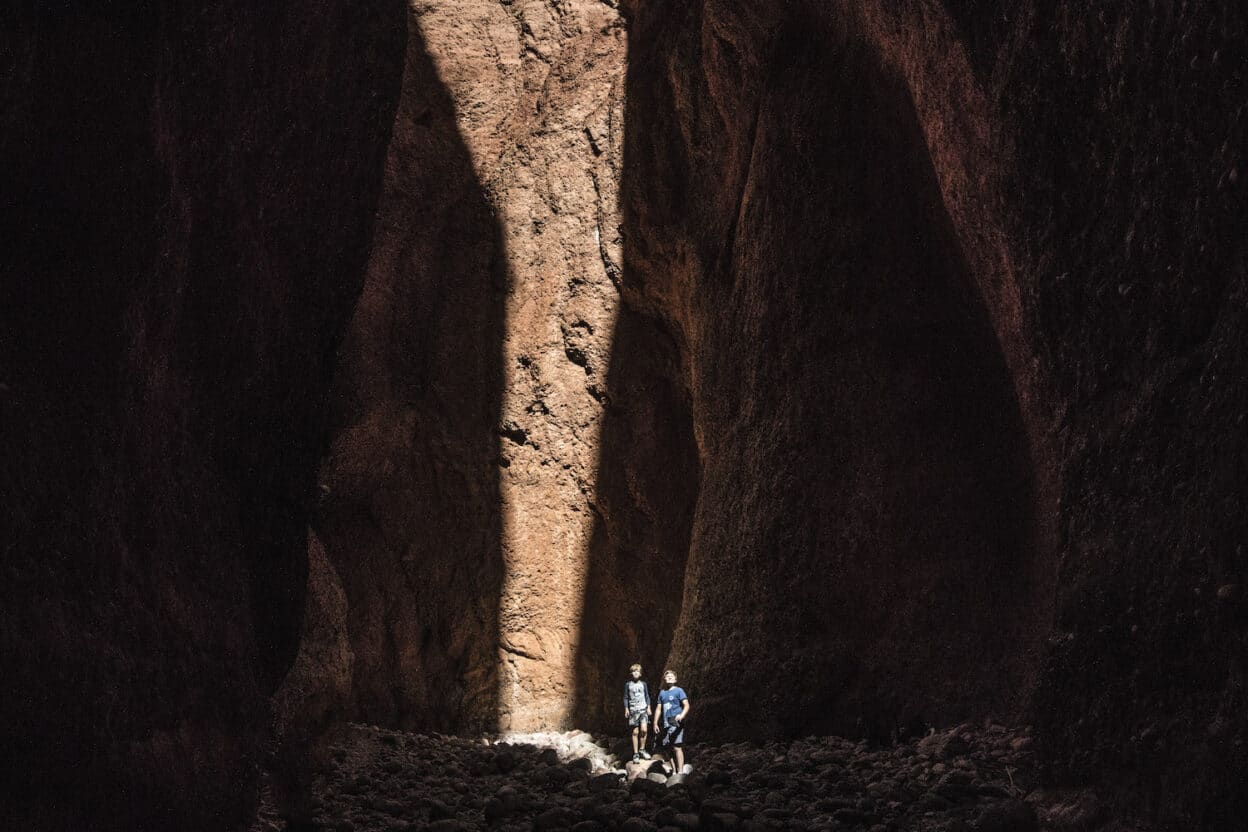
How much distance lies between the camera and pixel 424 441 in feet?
32.8

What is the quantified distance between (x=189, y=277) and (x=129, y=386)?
878mm

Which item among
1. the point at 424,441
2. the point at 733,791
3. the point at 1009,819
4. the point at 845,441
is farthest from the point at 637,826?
the point at 424,441

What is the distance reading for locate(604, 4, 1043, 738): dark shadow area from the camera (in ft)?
18.3

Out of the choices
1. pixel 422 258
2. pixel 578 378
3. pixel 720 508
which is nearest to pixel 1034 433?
pixel 720 508

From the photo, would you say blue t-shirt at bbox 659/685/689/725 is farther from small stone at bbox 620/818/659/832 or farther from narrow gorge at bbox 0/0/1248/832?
small stone at bbox 620/818/659/832

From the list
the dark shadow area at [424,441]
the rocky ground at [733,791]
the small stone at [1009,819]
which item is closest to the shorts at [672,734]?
the rocky ground at [733,791]

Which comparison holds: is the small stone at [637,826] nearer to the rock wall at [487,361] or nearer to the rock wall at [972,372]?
the rock wall at [972,372]

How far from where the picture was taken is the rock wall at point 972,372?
3.36m

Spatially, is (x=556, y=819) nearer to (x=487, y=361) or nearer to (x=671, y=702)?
(x=671, y=702)

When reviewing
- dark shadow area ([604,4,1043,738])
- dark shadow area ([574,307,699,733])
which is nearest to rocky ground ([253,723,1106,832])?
dark shadow area ([604,4,1043,738])

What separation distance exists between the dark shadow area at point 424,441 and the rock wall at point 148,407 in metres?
3.50

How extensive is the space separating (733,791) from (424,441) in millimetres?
5469

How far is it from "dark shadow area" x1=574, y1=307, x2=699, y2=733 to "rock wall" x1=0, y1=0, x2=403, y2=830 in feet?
15.0

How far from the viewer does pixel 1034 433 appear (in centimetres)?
490
